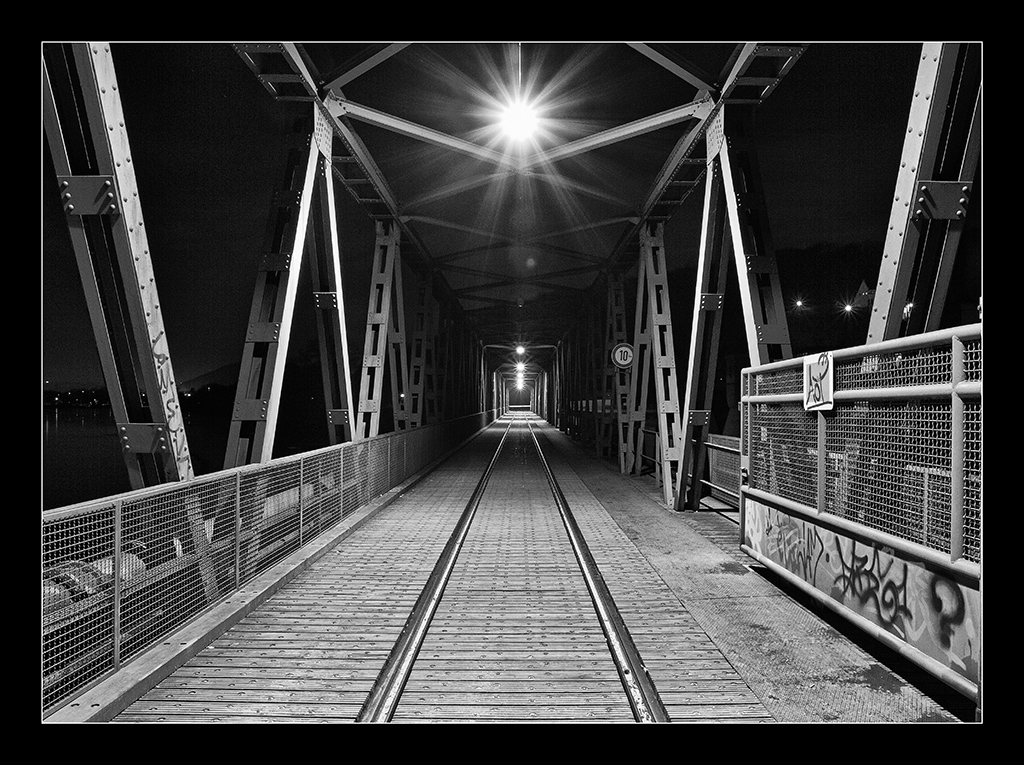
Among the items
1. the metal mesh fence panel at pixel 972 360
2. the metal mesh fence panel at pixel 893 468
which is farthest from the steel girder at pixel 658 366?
the metal mesh fence panel at pixel 972 360

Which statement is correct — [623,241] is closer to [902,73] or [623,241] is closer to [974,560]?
[902,73]

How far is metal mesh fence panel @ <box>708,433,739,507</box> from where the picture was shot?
31.5ft

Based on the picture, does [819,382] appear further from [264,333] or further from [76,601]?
[264,333]

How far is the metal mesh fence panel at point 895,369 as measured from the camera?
3.56 metres

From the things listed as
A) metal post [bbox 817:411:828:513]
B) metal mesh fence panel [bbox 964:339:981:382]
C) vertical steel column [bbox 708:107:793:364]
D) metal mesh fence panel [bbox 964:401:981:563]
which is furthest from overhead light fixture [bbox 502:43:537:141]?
metal mesh fence panel [bbox 964:401:981:563]

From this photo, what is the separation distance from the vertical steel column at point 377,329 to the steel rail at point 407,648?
181 inches

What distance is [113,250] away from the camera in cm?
470

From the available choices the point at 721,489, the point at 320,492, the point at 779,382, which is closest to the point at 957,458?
the point at 779,382

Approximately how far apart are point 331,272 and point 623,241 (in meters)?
8.19

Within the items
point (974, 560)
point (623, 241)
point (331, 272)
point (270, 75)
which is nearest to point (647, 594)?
point (974, 560)

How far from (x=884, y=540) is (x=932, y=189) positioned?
91.8 inches

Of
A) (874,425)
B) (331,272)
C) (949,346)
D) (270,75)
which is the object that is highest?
(270,75)

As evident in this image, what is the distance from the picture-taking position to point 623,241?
1519 cm

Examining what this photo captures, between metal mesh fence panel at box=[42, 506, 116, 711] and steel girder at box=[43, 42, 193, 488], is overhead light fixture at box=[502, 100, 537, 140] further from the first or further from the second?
metal mesh fence panel at box=[42, 506, 116, 711]
